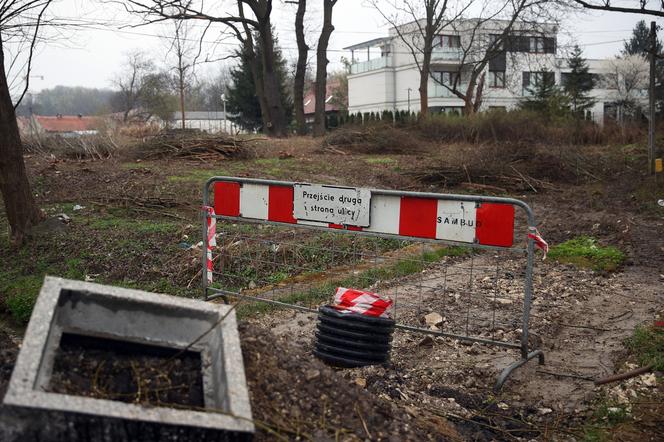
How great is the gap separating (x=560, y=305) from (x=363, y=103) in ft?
203

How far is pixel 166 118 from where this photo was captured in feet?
187

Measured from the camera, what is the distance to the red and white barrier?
528cm

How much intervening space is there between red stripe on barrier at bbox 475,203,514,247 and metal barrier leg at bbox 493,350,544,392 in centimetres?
87

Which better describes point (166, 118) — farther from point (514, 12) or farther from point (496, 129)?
point (496, 129)

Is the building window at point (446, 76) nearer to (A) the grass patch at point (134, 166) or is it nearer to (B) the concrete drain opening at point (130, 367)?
(A) the grass patch at point (134, 166)

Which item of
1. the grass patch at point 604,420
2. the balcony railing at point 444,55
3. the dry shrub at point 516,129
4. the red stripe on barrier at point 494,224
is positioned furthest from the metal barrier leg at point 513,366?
the balcony railing at point 444,55

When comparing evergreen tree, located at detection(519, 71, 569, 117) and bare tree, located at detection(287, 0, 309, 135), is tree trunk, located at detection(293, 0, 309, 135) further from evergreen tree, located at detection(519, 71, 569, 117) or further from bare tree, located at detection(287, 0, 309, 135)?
evergreen tree, located at detection(519, 71, 569, 117)

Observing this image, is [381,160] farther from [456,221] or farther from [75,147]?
[456,221]

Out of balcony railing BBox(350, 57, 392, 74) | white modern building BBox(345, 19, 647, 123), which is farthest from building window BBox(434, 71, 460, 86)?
balcony railing BBox(350, 57, 392, 74)

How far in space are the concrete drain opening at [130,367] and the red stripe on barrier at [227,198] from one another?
306 cm

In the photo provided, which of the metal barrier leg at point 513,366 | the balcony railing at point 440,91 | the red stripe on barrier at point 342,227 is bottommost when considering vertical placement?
the metal barrier leg at point 513,366

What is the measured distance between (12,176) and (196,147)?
27.4 ft

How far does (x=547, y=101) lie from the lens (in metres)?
38.2

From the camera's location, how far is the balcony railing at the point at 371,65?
63.8 metres
